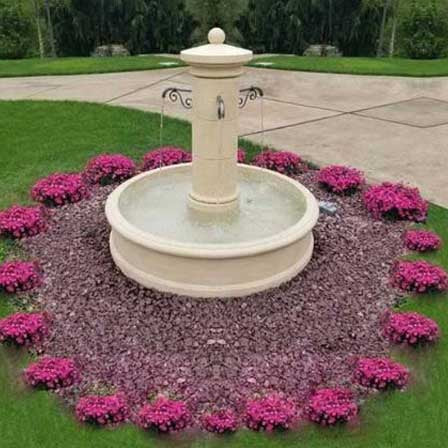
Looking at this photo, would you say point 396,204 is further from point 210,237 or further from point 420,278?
point 210,237

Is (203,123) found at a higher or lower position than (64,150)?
higher

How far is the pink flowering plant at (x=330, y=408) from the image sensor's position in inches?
182

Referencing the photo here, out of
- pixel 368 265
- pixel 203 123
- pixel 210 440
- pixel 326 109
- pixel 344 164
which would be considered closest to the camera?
pixel 210 440

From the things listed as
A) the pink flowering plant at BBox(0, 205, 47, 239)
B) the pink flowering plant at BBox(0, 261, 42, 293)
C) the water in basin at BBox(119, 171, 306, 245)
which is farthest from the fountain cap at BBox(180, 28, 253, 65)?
the pink flowering plant at BBox(0, 205, 47, 239)

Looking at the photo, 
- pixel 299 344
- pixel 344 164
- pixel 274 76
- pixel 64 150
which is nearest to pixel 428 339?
pixel 299 344

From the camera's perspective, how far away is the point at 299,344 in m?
5.48

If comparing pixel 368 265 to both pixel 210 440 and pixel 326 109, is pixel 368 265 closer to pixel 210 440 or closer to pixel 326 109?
pixel 210 440

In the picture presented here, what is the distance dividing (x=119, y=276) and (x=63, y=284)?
22.3 inches

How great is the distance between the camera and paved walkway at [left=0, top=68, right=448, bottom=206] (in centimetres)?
968

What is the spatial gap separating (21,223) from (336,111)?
720 centimetres

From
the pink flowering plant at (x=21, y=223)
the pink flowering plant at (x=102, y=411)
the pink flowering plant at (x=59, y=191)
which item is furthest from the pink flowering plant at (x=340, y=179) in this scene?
the pink flowering plant at (x=102, y=411)

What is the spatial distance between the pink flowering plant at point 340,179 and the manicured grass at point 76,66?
362 inches

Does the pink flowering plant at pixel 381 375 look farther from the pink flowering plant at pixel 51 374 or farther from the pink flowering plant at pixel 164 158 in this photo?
the pink flowering plant at pixel 164 158

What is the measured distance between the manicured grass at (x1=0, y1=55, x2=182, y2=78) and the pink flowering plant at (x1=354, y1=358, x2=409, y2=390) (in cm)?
1289
